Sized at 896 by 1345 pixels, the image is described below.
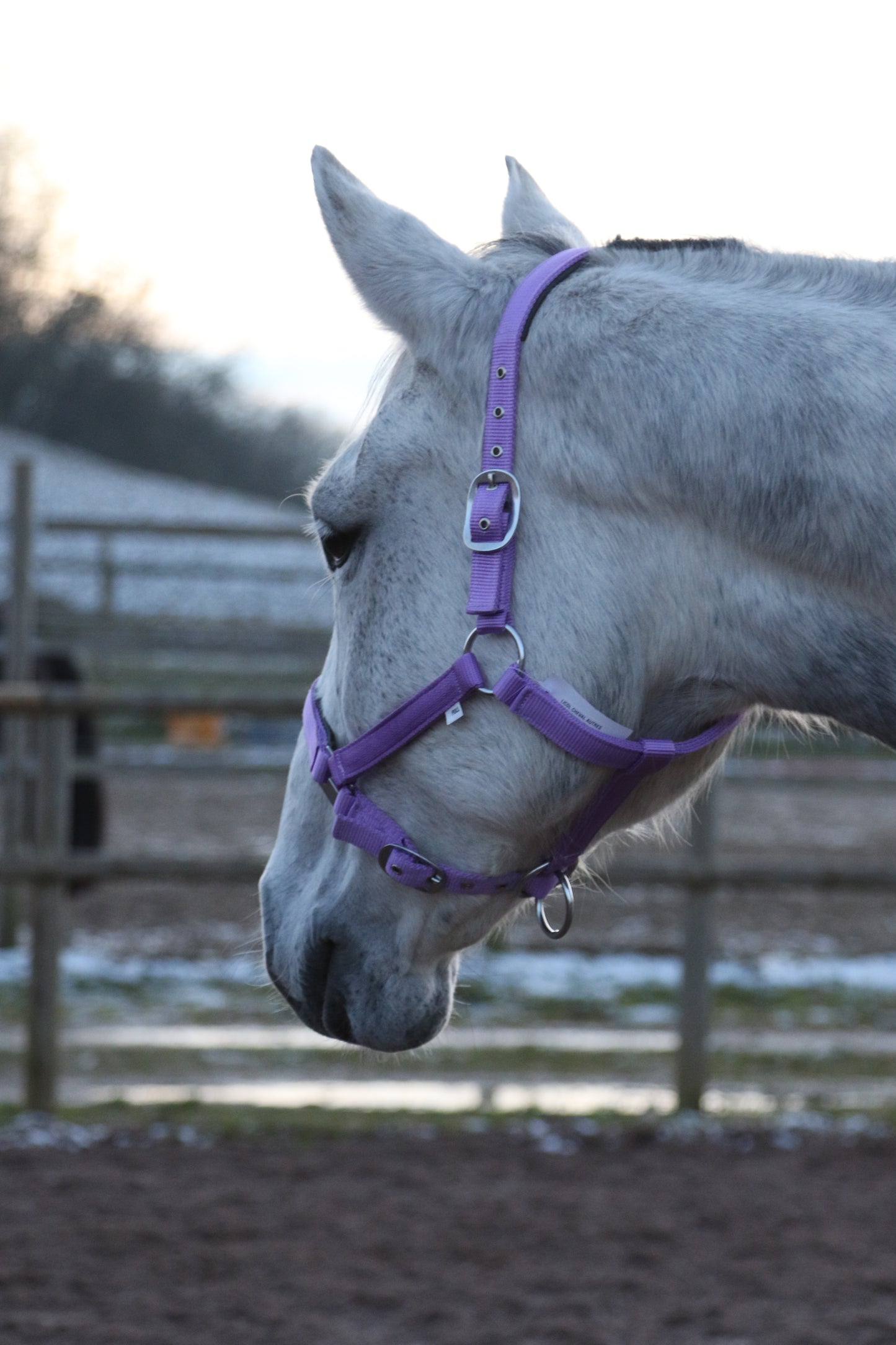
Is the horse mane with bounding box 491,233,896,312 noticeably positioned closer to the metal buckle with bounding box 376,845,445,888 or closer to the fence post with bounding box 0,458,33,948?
the metal buckle with bounding box 376,845,445,888

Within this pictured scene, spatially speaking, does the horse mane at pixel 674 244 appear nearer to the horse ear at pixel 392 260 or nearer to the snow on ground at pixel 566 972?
the horse ear at pixel 392 260

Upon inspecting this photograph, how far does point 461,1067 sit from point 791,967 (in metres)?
2.04

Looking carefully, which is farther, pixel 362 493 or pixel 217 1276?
pixel 217 1276

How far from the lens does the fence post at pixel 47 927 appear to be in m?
4.34

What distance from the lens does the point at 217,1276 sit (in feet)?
10.1

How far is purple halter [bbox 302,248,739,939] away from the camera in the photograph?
54.3 inches

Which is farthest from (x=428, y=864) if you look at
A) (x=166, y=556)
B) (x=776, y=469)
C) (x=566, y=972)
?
(x=166, y=556)

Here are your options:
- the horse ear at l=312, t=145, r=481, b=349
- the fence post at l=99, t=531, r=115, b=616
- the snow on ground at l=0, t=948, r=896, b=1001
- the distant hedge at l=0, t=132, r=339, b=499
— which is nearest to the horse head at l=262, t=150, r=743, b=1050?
the horse ear at l=312, t=145, r=481, b=349

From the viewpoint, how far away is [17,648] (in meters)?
6.77

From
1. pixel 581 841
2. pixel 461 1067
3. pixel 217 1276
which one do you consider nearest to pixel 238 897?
pixel 461 1067

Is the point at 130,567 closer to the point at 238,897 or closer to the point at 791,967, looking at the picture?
the point at 238,897

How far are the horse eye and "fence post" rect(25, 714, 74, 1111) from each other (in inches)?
128

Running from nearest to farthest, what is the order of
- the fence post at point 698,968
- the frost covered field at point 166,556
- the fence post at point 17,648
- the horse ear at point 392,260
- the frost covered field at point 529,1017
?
1. the horse ear at point 392,260
2. the fence post at point 698,968
3. the frost covered field at point 529,1017
4. the fence post at point 17,648
5. the frost covered field at point 166,556

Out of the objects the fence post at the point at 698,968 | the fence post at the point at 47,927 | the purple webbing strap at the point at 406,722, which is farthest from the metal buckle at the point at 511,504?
the fence post at the point at 47,927
